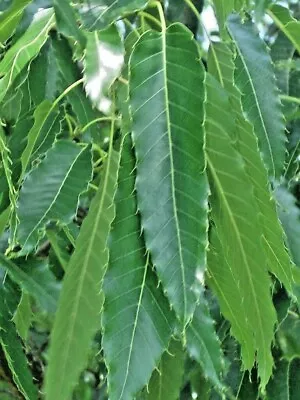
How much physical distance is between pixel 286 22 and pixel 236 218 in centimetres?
34

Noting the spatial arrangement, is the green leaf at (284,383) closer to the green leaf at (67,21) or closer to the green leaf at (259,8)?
the green leaf at (259,8)

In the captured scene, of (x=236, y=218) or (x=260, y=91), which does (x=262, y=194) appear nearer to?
(x=236, y=218)

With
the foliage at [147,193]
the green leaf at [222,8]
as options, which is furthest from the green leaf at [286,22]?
the green leaf at [222,8]

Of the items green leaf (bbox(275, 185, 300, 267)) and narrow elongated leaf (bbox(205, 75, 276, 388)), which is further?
green leaf (bbox(275, 185, 300, 267))

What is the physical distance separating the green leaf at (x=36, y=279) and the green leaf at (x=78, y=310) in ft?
0.36

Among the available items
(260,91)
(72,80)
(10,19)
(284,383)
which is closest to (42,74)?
(72,80)

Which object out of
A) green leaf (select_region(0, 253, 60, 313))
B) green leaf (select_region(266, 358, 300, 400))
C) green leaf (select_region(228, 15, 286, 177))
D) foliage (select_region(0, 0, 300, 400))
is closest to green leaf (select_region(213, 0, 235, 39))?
foliage (select_region(0, 0, 300, 400))

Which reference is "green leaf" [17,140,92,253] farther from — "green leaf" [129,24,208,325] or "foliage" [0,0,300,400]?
"green leaf" [129,24,208,325]

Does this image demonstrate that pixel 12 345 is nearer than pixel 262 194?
No

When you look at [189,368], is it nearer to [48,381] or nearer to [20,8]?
[48,381]

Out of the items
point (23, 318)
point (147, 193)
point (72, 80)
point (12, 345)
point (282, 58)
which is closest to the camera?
point (147, 193)

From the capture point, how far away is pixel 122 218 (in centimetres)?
61

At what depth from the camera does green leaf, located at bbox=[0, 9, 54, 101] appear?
28.0 inches

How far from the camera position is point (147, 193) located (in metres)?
0.60
